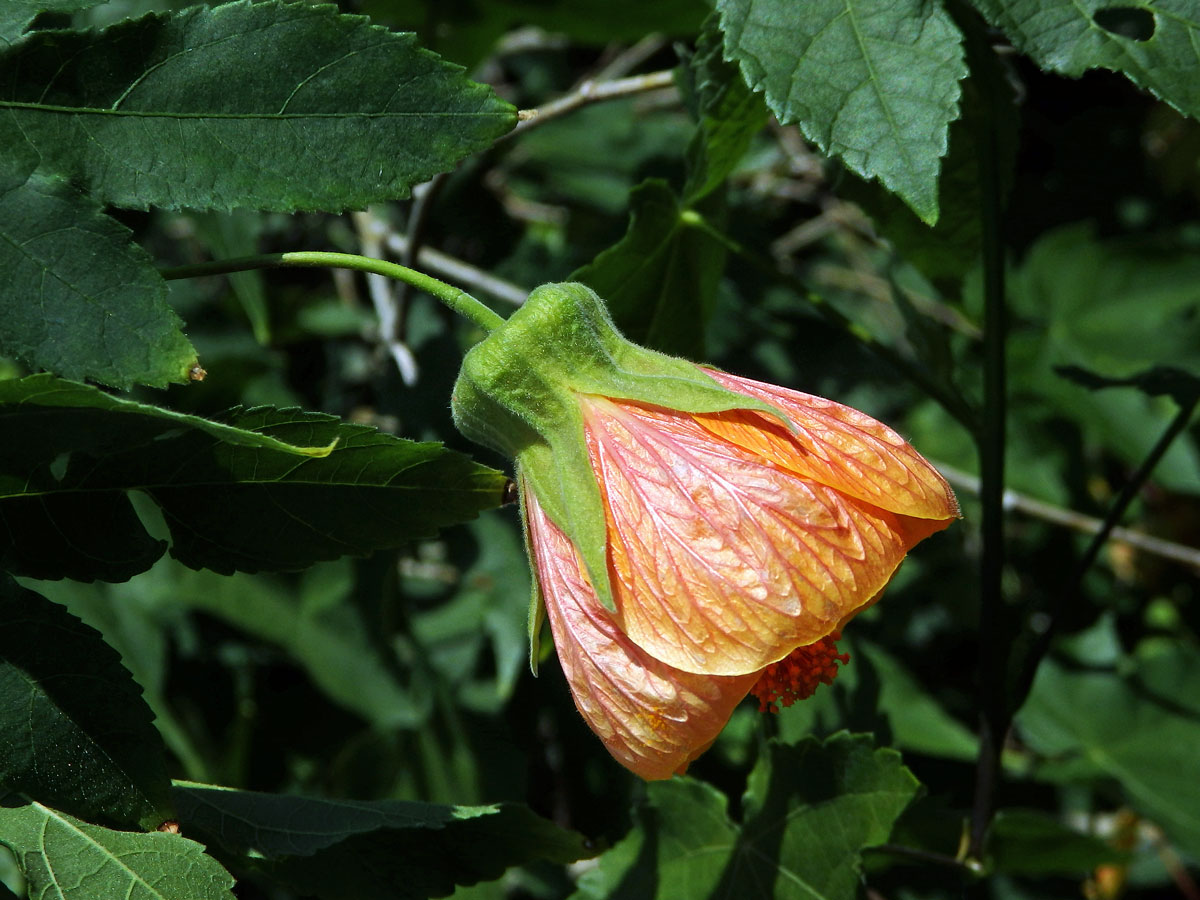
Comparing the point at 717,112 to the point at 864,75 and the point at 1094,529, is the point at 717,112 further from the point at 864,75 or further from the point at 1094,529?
the point at 1094,529

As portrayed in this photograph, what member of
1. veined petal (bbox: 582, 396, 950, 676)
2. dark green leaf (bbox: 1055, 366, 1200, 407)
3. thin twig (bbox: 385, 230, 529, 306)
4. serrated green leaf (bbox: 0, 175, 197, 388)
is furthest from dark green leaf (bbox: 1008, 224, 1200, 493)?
serrated green leaf (bbox: 0, 175, 197, 388)

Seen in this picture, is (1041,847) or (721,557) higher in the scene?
(721,557)

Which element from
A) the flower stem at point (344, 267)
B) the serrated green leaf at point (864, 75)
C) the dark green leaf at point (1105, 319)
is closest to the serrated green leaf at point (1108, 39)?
the serrated green leaf at point (864, 75)

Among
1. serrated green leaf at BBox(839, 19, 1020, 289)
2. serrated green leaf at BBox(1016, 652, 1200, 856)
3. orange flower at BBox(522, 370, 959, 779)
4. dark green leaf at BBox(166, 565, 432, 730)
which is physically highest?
serrated green leaf at BBox(839, 19, 1020, 289)

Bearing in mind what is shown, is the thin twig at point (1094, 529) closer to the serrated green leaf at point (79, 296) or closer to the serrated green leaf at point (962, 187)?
the serrated green leaf at point (962, 187)

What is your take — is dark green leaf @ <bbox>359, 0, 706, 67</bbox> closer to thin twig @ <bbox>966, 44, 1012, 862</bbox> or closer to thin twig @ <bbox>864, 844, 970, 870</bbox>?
thin twig @ <bbox>966, 44, 1012, 862</bbox>

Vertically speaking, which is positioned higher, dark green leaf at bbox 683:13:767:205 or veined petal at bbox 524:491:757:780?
dark green leaf at bbox 683:13:767:205

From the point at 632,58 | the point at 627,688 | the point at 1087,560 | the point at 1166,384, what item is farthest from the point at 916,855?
the point at 632,58
